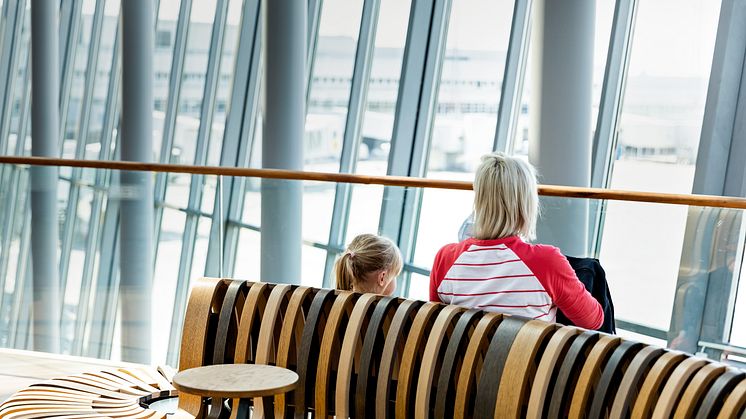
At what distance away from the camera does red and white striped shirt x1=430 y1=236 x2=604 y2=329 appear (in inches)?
113

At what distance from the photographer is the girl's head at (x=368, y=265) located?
3.25 m

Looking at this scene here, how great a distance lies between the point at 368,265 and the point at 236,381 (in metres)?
Result: 0.72

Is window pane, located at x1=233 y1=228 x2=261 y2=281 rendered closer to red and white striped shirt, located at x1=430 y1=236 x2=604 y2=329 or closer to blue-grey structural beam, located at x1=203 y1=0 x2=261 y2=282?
red and white striped shirt, located at x1=430 y1=236 x2=604 y2=329

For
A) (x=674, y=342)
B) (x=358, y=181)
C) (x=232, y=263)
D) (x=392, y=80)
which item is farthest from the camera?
(x=392, y=80)

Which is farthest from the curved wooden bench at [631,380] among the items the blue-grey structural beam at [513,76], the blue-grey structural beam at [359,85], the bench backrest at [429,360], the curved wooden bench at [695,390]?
the blue-grey structural beam at [359,85]

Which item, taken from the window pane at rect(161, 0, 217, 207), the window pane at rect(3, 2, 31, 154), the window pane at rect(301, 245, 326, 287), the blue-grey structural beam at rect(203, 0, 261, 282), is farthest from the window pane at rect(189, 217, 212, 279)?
the window pane at rect(3, 2, 31, 154)

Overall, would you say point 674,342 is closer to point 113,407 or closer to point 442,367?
point 442,367

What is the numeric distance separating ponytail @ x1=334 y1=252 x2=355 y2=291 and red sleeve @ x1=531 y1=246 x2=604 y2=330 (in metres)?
0.66

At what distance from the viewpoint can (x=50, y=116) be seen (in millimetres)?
12453

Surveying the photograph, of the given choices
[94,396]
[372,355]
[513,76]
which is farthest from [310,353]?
[513,76]

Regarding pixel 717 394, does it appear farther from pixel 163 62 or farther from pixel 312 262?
pixel 163 62

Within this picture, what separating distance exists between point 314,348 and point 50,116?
33.5 ft

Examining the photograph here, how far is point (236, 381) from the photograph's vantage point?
2.68 meters

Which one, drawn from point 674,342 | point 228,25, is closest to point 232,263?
point 674,342
